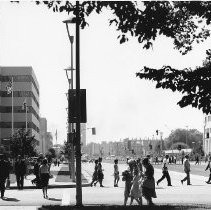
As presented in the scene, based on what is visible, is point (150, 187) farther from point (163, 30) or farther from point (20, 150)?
point (20, 150)

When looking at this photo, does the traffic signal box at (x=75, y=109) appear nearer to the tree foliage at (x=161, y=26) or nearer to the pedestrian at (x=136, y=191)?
the pedestrian at (x=136, y=191)

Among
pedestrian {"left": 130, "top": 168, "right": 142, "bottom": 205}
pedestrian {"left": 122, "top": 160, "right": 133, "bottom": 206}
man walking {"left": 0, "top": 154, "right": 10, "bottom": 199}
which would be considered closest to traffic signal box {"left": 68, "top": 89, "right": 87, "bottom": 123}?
pedestrian {"left": 122, "top": 160, "right": 133, "bottom": 206}

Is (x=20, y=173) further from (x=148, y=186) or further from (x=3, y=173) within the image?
(x=148, y=186)

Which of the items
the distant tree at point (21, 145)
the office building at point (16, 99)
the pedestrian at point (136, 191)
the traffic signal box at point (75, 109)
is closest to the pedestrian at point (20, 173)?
the traffic signal box at point (75, 109)

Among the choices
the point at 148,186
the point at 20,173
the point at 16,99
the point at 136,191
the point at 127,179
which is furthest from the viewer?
the point at 16,99

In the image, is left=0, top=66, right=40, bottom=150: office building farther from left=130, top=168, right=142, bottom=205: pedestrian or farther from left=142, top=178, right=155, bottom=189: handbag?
left=142, top=178, right=155, bottom=189: handbag

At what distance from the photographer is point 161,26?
30.3 feet

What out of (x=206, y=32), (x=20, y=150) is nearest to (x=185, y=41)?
(x=206, y=32)

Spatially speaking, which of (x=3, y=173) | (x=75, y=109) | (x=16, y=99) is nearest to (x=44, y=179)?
(x=3, y=173)

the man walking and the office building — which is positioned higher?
the office building

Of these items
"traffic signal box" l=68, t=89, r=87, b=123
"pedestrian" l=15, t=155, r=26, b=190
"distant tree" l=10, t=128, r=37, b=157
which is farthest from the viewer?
"distant tree" l=10, t=128, r=37, b=157

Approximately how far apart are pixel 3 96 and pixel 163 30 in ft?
350

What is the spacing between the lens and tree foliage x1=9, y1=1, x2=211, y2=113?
29.9 ft

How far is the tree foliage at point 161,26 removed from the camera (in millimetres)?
9109
